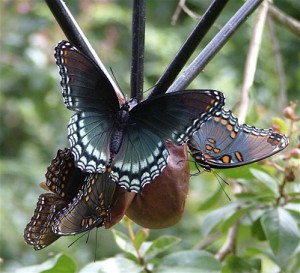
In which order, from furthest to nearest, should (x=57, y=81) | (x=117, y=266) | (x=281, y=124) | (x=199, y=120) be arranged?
(x=57, y=81), (x=281, y=124), (x=117, y=266), (x=199, y=120)

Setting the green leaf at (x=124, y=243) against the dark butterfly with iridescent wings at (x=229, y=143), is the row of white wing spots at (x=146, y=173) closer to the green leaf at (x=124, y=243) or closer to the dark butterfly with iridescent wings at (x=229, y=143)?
the dark butterfly with iridescent wings at (x=229, y=143)

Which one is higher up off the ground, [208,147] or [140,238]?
[208,147]

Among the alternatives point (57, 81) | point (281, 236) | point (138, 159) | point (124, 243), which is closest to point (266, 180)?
point (281, 236)

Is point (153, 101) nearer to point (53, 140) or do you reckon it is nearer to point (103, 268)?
point (103, 268)

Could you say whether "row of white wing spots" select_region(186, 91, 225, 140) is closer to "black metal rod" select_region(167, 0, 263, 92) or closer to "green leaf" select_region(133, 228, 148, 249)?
"black metal rod" select_region(167, 0, 263, 92)

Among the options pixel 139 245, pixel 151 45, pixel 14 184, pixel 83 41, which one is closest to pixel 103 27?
pixel 151 45

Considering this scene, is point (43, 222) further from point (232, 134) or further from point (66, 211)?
point (232, 134)
